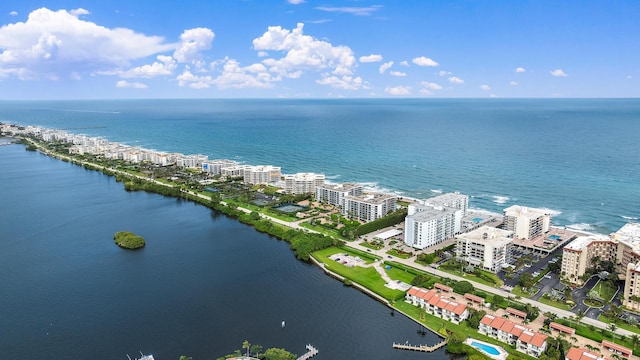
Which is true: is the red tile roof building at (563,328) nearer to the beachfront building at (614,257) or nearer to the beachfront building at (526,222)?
the beachfront building at (614,257)

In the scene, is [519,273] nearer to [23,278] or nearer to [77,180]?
[23,278]

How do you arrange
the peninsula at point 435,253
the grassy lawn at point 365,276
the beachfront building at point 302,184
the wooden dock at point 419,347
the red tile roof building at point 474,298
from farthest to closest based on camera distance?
the beachfront building at point 302,184, the grassy lawn at point 365,276, the red tile roof building at point 474,298, the peninsula at point 435,253, the wooden dock at point 419,347

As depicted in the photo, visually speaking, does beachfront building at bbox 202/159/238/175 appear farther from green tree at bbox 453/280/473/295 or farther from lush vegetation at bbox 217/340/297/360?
lush vegetation at bbox 217/340/297/360

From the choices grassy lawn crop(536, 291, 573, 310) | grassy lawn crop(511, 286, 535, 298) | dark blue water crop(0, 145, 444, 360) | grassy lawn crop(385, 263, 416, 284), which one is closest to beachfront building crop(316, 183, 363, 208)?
dark blue water crop(0, 145, 444, 360)

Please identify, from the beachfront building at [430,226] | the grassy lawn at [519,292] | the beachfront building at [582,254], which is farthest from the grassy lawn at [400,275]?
the beachfront building at [582,254]

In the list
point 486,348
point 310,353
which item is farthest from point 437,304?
point 310,353

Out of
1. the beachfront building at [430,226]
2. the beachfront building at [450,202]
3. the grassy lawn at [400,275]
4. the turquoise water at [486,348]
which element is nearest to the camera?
the turquoise water at [486,348]

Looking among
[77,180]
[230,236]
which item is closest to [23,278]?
[230,236]
